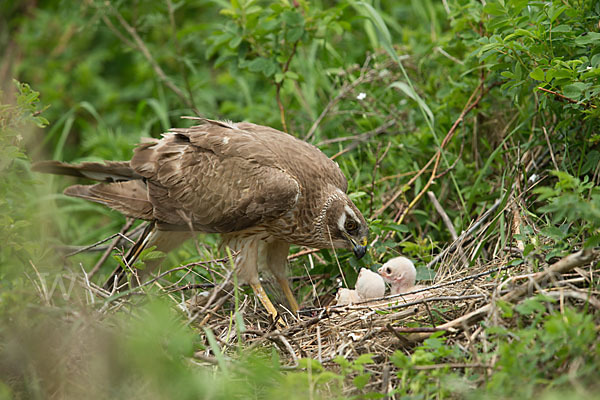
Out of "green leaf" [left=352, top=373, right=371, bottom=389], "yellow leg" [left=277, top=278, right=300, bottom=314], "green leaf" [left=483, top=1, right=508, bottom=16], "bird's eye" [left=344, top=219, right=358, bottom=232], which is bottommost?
"yellow leg" [left=277, top=278, right=300, bottom=314]

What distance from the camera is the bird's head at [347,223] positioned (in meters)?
4.52

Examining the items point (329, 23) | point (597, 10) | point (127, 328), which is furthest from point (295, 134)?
point (127, 328)

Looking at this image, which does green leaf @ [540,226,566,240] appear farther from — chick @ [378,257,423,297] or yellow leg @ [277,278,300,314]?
yellow leg @ [277,278,300,314]

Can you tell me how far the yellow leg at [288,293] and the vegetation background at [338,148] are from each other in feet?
0.74

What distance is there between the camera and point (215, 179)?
4.64 m

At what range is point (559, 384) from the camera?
2807mm

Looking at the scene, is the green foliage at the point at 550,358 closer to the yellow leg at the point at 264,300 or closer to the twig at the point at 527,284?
the twig at the point at 527,284

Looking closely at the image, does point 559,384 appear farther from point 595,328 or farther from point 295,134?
point 295,134

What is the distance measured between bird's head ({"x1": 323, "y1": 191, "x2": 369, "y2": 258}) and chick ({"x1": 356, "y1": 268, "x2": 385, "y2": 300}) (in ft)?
0.86

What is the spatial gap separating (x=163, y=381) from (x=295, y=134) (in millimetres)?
3589

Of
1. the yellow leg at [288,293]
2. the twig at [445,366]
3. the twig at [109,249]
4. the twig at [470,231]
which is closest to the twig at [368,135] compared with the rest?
the yellow leg at [288,293]

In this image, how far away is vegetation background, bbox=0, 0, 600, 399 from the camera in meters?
3.01

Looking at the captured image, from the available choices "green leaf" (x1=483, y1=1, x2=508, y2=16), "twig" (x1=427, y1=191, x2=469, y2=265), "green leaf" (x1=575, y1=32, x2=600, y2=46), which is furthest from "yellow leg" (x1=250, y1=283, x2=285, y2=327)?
"green leaf" (x1=575, y1=32, x2=600, y2=46)

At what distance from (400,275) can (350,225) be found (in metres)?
0.50
